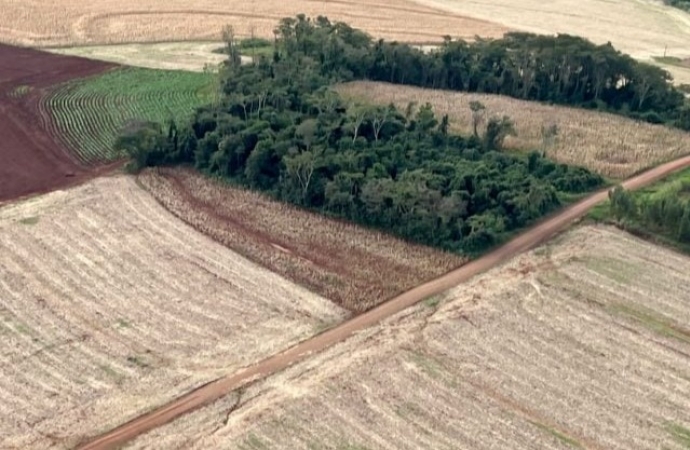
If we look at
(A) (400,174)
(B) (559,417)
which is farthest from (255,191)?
(B) (559,417)

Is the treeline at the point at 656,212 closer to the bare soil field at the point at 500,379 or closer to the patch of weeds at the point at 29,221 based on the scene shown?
the bare soil field at the point at 500,379

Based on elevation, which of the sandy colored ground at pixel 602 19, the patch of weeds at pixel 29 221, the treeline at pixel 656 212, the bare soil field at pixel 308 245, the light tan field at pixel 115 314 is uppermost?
the sandy colored ground at pixel 602 19

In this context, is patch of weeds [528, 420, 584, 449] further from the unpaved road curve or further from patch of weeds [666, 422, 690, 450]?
the unpaved road curve

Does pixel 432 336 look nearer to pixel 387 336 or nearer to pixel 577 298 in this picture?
pixel 387 336

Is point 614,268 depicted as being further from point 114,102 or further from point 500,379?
point 114,102

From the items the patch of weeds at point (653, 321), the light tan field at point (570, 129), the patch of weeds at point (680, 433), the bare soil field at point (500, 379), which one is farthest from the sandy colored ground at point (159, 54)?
the patch of weeds at point (680, 433)

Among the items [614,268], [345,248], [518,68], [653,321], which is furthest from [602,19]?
[653,321]
